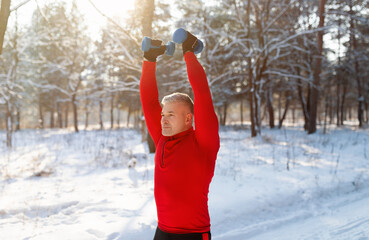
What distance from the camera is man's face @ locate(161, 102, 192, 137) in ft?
5.18

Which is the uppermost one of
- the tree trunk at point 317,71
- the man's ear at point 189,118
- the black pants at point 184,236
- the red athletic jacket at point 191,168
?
the tree trunk at point 317,71

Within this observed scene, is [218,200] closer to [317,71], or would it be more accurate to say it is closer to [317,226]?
[317,226]

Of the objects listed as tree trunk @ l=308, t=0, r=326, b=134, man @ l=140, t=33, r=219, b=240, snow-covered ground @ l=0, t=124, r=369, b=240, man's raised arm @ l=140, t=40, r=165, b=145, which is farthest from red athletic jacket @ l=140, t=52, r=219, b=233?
tree trunk @ l=308, t=0, r=326, b=134

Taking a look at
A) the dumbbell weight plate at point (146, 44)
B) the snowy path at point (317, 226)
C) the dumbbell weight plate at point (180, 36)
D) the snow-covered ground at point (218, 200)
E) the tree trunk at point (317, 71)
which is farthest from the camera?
the tree trunk at point (317, 71)

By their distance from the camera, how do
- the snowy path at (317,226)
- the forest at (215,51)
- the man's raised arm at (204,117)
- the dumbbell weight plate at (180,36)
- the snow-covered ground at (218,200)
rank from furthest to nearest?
the forest at (215,51) → the snow-covered ground at (218,200) → the snowy path at (317,226) → the dumbbell weight plate at (180,36) → the man's raised arm at (204,117)

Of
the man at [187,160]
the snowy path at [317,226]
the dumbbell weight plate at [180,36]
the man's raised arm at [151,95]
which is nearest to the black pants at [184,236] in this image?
the man at [187,160]

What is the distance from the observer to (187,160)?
1501 mm

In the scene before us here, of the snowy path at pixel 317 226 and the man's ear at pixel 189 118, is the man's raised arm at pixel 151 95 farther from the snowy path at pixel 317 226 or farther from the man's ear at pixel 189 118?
the snowy path at pixel 317 226

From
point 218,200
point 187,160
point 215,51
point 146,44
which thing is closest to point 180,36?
point 146,44

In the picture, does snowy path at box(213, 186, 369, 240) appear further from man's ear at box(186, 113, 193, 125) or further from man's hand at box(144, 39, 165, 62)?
man's hand at box(144, 39, 165, 62)

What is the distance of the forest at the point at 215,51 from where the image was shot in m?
9.39

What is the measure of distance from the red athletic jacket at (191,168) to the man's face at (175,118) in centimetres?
5

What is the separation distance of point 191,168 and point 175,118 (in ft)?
1.07

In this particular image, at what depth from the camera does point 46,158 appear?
28.3 ft
